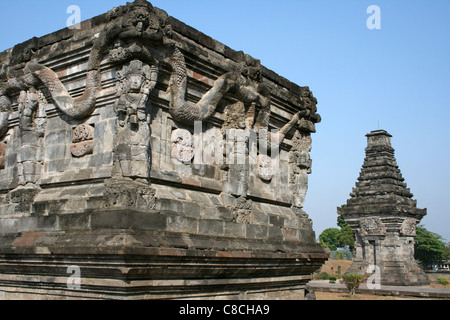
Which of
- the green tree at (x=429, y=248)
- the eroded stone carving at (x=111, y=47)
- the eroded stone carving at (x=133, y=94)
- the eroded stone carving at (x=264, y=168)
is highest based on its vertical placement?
the eroded stone carving at (x=111, y=47)

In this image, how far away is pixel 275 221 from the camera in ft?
36.5

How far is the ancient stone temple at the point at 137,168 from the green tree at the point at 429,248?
58.9 meters

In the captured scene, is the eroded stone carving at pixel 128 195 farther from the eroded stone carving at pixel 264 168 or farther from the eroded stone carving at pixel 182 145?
the eroded stone carving at pixel 264 168

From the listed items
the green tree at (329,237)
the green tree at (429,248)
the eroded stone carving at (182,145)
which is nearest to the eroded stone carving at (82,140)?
the eroded stone carving at (182,145)

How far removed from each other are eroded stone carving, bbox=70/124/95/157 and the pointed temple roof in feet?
79.2

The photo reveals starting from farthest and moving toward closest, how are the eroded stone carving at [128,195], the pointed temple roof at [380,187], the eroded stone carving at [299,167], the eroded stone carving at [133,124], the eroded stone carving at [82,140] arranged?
1. the pointed temple roof at [380,187]
2. the eroded stone carving at [299,167]
3. the eroded stone carving at [82,140]
4. the eroded stone carving at [133,124]
5. the eroded stone carving at [128,195]

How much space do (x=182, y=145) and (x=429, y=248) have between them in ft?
205

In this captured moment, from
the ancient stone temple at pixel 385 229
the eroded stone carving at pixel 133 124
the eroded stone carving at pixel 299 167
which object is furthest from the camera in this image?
the ancient stone temple at pixel 385 229

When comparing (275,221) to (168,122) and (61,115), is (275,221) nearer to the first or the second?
(168,122)

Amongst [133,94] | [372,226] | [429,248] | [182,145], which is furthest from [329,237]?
[133,94]

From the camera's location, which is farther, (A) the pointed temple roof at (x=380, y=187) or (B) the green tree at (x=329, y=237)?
(B) the green tree at (x=329, y=237)

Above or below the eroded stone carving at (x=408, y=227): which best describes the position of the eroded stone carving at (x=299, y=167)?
above

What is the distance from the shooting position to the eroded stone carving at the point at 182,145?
9.09 m

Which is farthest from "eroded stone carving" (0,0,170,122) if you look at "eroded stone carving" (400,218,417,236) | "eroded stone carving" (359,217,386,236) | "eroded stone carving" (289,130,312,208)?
"eroded stone carving" (400,218,417,236)
